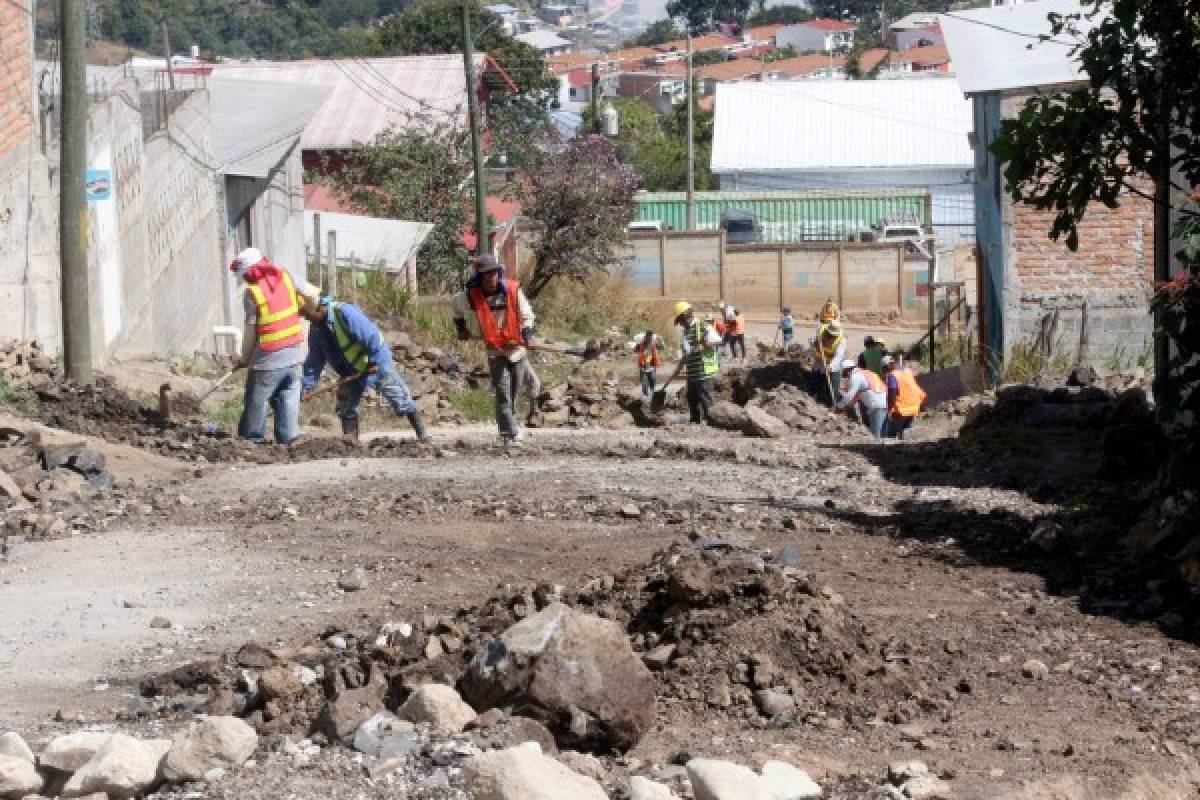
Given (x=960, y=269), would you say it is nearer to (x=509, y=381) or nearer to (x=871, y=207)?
(x=871, y=207)

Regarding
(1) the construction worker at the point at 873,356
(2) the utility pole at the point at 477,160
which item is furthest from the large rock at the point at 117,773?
(2) the utility pole at the point at 477,160

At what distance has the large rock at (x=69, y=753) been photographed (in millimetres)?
6094

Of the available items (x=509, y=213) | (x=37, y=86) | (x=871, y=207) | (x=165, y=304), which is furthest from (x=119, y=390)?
(x=871, y=207)

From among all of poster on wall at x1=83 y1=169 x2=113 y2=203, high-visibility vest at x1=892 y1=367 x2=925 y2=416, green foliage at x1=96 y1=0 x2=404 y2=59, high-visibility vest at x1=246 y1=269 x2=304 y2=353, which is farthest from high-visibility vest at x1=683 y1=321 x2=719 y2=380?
green foliage at x1=96 y1=0 x2=404 y2=59

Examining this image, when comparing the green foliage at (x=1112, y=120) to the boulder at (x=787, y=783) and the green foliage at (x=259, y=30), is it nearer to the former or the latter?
the boulder at (x=787, y=783)

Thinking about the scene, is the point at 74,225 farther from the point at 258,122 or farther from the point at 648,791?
the point at 648,791

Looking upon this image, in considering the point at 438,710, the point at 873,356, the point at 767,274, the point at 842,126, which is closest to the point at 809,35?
the point at 842,126

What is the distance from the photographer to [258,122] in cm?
2730

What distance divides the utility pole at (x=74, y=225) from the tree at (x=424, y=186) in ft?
64.5

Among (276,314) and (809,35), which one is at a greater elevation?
(809,35)

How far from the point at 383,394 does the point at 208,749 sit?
882 cm

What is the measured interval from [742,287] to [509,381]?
29.5 m

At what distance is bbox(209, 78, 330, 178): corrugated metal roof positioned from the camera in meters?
25.0

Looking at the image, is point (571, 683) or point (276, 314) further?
point (276, 314)
